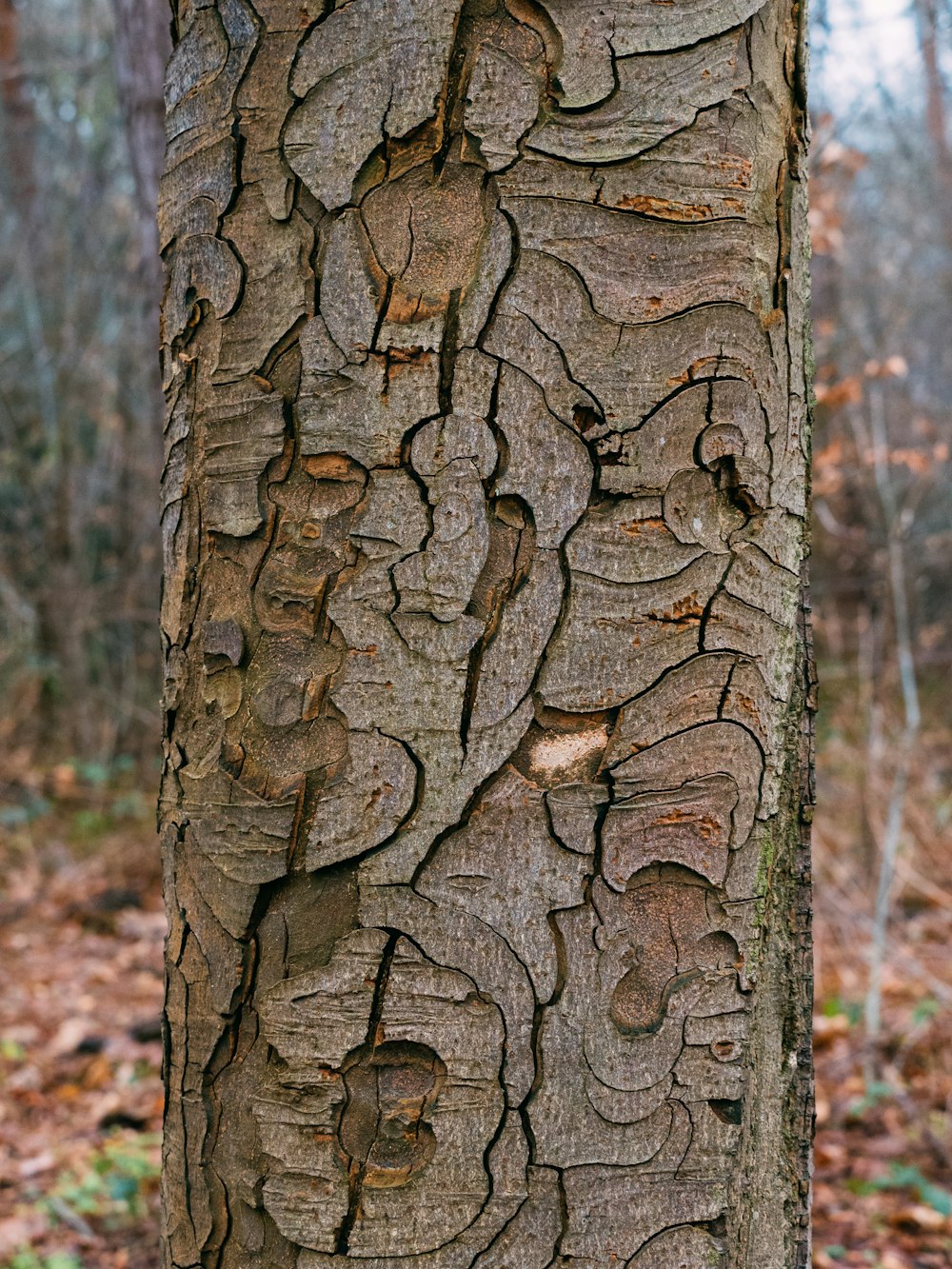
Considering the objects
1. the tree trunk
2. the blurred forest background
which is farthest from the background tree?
the tree trunk

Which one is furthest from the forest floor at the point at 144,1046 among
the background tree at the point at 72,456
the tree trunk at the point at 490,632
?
the tree trunk at the point at 490,632

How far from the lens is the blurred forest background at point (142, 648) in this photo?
3.31m

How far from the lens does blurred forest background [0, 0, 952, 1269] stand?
3314 millimetres

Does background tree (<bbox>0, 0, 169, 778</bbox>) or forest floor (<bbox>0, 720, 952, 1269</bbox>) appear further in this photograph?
background tree (<bbox>0, 0, 169, 778</bbox>)

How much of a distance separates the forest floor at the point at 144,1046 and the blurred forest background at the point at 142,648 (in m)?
0.01

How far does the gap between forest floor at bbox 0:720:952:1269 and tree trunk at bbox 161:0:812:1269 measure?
7.02 feet

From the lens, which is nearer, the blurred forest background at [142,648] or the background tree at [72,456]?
the blurred forest background at [142,648]

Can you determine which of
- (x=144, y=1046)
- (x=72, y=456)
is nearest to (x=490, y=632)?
(x=144, y=1046)

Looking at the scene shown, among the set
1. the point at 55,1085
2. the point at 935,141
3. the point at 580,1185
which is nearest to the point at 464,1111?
the point at 580,1185

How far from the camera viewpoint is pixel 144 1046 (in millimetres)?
4082

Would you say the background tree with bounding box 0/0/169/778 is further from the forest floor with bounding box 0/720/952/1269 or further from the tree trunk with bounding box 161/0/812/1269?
the tree trunk with bounding box 161/0/812/1269

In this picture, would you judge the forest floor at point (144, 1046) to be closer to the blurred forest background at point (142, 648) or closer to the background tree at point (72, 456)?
the blurred forest background at point (142, 648)

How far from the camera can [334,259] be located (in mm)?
914

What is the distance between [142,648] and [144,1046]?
14.0 ft
